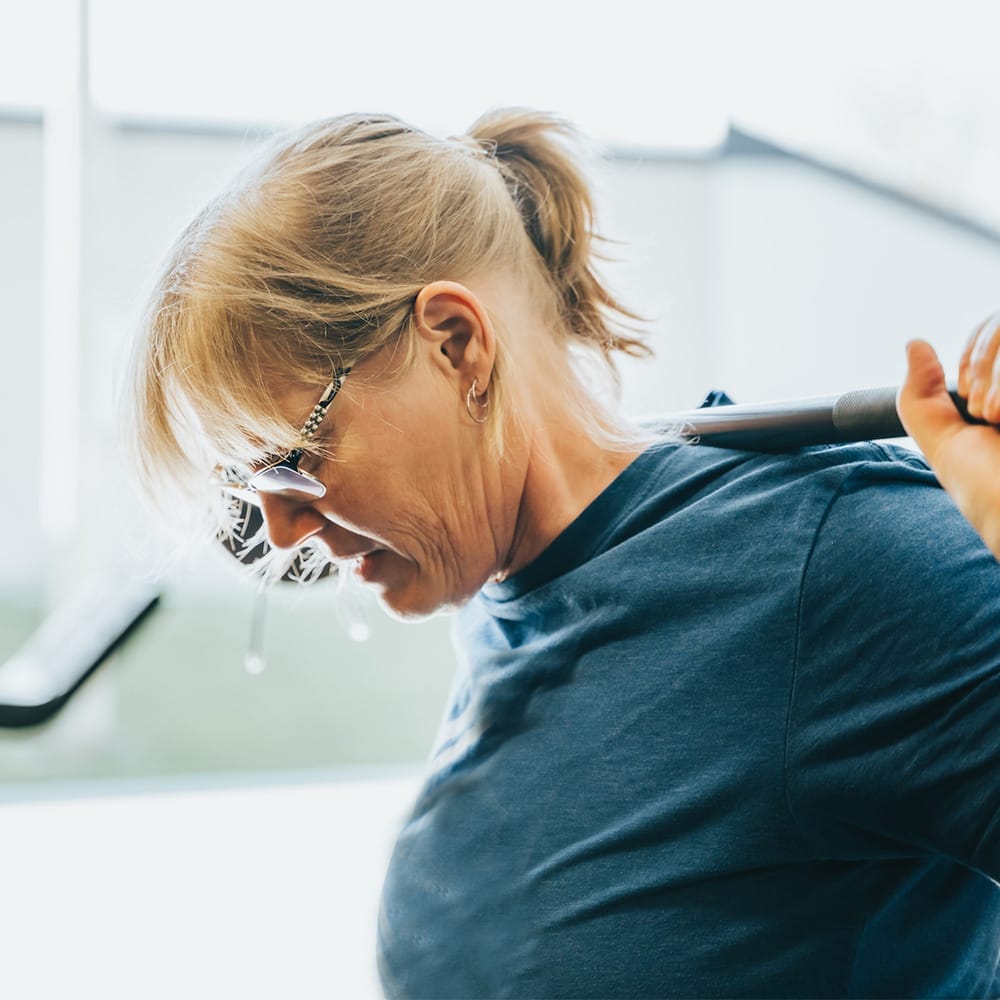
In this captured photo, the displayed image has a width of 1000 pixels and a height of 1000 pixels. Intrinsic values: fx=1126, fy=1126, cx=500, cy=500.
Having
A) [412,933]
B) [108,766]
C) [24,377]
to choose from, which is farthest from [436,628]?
[412,933]

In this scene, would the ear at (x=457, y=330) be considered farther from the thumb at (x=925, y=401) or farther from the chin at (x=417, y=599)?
the thumb at (x=925, y=401)

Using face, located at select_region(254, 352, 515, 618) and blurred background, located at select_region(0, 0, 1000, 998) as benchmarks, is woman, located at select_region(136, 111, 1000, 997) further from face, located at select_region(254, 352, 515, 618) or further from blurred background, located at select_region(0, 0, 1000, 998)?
blurred background, located at select_region(0, 0, 1000, 998)

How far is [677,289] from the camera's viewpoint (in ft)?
20.8

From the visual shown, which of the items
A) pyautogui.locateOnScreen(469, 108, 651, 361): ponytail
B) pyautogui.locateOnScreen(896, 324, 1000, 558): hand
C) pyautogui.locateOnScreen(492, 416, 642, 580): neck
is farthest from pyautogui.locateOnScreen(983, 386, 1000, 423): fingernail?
pyautogui.locateOnScreen(469, 108, 651, 361): ponytail

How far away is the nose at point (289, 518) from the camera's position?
109 cm

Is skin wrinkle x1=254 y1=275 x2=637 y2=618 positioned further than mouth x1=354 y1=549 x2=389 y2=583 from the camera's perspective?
No

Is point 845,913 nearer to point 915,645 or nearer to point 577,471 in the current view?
point 915,645

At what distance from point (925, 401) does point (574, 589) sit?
1.38ft

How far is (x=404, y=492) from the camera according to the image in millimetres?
1053

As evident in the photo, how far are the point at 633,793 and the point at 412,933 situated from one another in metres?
0.29

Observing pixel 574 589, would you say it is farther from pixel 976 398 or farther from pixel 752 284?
pixel 752 284

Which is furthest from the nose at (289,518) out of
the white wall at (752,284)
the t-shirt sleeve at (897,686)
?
the white wall at (752,284)

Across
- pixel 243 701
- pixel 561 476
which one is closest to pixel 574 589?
pixel 561 476

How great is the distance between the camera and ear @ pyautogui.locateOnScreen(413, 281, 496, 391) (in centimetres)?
101
